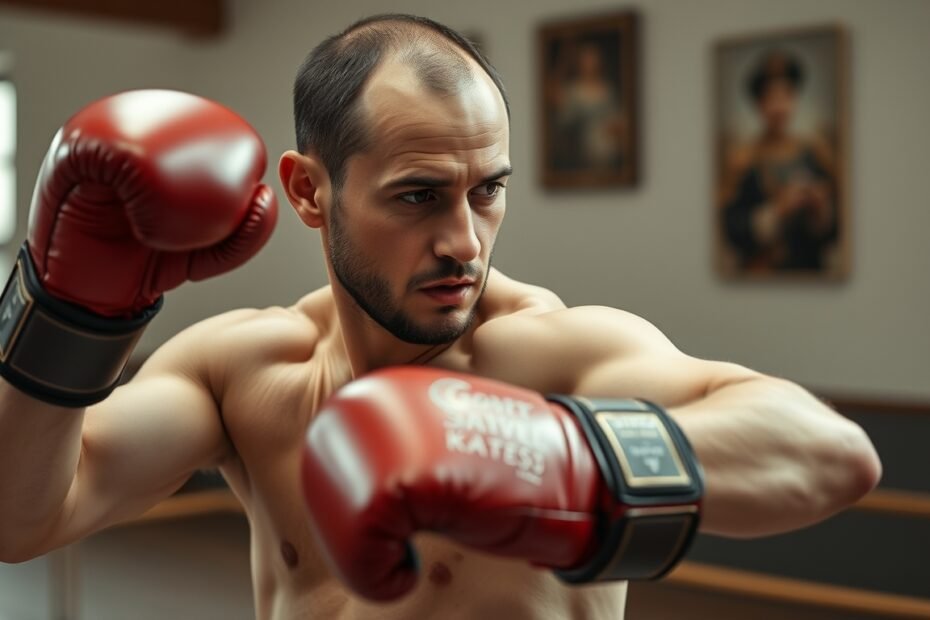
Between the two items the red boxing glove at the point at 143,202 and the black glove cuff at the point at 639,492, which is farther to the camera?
the red boxing glove at the point at 143,202

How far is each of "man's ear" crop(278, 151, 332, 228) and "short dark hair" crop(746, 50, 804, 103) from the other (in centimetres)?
319

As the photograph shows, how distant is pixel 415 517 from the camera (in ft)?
2.95

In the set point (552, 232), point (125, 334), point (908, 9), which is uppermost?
point (908, 9)

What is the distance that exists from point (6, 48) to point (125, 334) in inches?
299

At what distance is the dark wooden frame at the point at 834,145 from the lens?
13.8ft

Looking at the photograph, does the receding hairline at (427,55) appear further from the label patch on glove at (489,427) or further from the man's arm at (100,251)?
the label patch on glove at (489,427)

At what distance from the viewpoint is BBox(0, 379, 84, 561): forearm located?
1.27 meters

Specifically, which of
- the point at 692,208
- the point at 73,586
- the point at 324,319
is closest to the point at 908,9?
the point at 692,208

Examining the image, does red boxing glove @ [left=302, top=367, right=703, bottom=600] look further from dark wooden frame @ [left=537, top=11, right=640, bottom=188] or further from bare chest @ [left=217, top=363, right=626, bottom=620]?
dark wooden frame @ [left=537, top=11, right=640, bottom=188]

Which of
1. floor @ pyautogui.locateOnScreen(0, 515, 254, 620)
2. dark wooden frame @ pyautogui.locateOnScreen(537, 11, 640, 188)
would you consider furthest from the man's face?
dark wooden frame @ pyautogui.locateOnScreen(537, 11, 640, 188)

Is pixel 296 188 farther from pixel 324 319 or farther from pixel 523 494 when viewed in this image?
pixel 523 494

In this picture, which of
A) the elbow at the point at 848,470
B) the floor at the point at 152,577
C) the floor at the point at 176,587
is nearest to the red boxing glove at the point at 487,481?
the elbow at the point at 848,470

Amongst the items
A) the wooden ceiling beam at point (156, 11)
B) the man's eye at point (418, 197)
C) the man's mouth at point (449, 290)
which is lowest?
the man's mouth at point (449, 290)

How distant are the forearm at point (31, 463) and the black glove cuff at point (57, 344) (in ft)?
0.11
